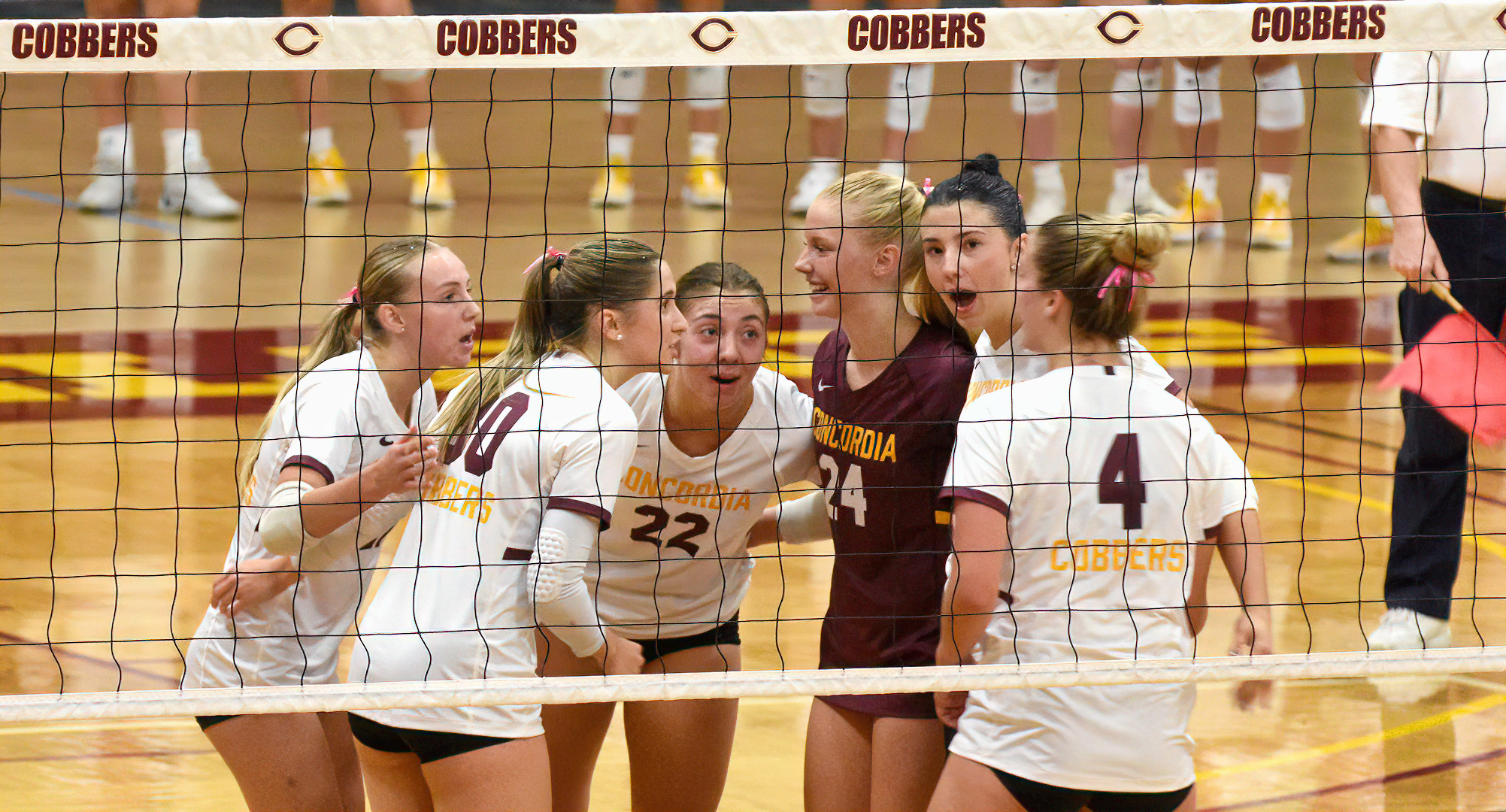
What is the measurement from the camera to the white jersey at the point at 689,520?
3.41m

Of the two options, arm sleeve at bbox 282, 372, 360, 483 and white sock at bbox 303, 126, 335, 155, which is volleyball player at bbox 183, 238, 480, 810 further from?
white sock at bbox 303, 126, 335, 155

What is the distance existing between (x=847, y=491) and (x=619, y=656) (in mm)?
551

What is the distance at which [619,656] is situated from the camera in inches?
122

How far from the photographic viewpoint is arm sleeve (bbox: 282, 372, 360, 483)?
3113 millimetres

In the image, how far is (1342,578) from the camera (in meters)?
5.53

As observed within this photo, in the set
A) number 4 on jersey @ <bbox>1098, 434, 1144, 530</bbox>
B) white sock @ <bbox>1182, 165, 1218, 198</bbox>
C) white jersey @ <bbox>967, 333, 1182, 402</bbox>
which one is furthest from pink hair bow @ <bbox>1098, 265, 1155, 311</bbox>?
white sock @ <bbox>1182, 165, 1218, 198</bbox>

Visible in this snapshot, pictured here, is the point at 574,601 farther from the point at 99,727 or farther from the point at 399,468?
the point at 99,727

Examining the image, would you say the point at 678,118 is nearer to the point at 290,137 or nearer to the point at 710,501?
the point at 290,137

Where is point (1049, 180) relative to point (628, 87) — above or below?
below

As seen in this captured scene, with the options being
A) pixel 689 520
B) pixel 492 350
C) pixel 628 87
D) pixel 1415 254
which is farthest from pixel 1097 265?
pixel 628 87

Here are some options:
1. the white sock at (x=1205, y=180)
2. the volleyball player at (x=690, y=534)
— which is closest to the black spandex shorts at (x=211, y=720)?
the volleyball player at (x=690, y=534)

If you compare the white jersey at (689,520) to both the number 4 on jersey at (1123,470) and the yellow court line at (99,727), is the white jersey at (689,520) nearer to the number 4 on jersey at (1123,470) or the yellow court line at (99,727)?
the number 4 on jersey at (1123,470)

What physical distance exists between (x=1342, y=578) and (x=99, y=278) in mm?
6980

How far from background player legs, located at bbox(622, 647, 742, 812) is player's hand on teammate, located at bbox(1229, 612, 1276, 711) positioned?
41.0 inches
